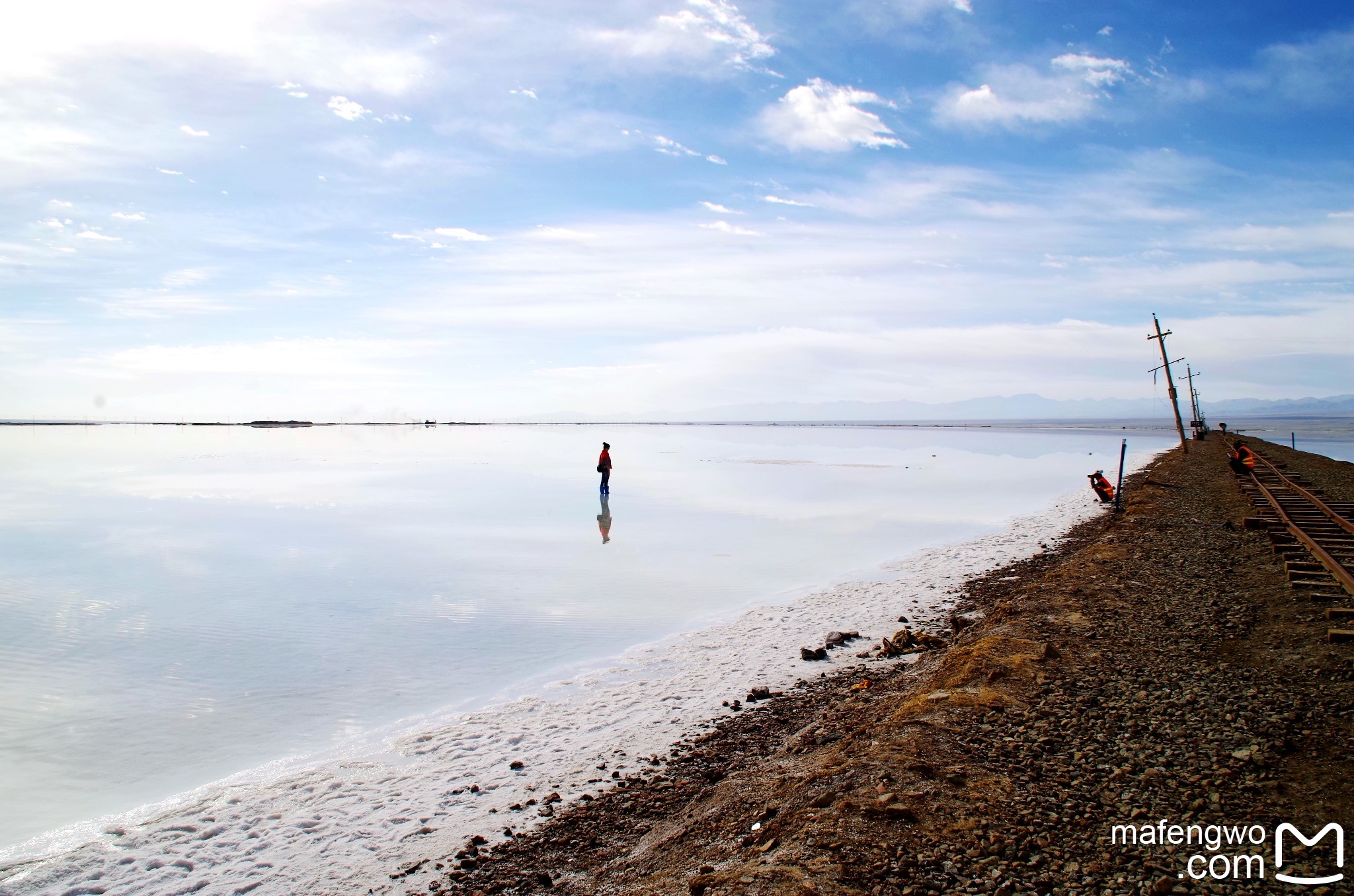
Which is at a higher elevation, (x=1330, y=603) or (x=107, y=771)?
(x=1330, y=603)

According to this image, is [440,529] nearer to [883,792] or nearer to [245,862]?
[245,862]

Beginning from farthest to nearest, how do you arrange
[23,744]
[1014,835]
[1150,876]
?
1. [23,744]
2. [1014,835]
3. [1150,876]

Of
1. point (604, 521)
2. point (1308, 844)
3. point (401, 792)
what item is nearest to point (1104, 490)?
point (604, 521)

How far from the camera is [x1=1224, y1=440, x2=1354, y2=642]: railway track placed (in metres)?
10.1

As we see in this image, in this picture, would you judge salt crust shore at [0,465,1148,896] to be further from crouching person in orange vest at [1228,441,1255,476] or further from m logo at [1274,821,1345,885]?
crouching person in orange vest at [1228,441,1255,476]

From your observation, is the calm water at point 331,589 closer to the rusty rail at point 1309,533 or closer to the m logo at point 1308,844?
the rusty rail at point 1309,533

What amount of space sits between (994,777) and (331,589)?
1197cm

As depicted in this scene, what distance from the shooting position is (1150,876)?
4.04 metres

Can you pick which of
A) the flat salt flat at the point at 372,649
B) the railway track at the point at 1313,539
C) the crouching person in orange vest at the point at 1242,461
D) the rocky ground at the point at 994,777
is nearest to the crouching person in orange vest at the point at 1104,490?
the flat salt flat at the point at 372,649

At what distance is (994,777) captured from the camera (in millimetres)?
5211

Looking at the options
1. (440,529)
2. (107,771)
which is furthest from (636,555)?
(107,771)

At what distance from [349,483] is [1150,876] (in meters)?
34.8

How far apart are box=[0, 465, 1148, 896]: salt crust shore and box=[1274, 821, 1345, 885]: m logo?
4682mm

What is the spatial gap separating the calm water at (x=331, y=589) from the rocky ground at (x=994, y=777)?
345cm
